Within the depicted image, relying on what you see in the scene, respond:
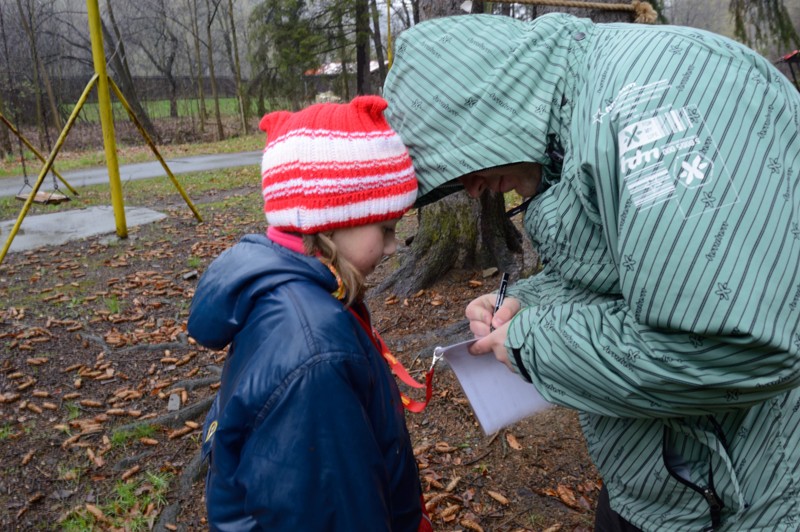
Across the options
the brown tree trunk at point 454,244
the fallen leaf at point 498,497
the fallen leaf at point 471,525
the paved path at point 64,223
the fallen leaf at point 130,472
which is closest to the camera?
the fallen leaf at point 471,525

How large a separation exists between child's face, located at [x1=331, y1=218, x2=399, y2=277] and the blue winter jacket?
0.32ft

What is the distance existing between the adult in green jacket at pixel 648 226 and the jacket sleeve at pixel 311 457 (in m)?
0.39

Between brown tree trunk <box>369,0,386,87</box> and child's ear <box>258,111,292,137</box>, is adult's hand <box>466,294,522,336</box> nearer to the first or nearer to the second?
child's ear <box>258,111,292,137</box>

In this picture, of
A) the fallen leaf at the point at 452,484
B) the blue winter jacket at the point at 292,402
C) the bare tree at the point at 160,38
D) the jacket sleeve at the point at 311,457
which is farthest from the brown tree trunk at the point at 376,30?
the jacket sleeve at the point at 311,457

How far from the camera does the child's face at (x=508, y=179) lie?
1.43 m

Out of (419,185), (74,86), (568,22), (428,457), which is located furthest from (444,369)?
(74,86)

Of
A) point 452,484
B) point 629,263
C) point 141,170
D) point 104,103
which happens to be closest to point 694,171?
point 629,263

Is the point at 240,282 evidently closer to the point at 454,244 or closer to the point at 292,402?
the point at 292,402

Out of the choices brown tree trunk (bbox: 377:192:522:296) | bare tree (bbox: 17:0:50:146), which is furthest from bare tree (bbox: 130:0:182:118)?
brown tree trunk (bbox: 377:192:522:296)

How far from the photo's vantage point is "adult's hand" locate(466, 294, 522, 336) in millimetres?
1609

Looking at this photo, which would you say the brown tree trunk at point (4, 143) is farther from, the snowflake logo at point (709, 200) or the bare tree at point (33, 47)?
the snowflake logo at point (709, 200)

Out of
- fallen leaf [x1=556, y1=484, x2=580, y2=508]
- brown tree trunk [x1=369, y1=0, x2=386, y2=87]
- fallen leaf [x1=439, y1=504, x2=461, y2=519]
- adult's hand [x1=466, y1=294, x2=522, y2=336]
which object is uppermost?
brown tree trunk [x1=369, y1=0, x2=386, y2=87]

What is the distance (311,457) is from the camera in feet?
3.92

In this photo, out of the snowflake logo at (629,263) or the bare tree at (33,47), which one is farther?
the bare tree at (33,47)
